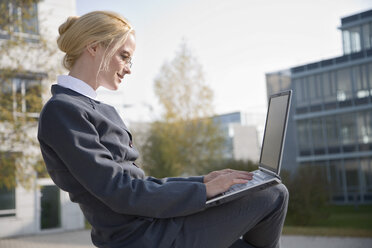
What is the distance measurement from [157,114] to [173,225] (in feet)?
79.8

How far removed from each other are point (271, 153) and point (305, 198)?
50.8 ft

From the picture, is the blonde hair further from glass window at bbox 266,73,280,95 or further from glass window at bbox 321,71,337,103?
glass window at bbox 266,73,280,95

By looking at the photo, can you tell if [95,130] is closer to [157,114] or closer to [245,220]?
[245,220]

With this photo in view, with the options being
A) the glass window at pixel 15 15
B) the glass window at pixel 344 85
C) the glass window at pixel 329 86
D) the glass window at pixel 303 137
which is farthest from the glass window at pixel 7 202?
the glass window at pixel 344 85

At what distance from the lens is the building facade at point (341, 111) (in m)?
30.1

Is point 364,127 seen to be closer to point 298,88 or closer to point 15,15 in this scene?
point 298,88

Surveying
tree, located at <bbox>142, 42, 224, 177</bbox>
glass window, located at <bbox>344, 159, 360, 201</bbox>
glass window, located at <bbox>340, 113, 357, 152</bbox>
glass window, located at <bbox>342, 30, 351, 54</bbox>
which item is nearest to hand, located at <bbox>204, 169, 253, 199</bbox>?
tree, located at <bbox>142, 42, 224, 177</bbox>

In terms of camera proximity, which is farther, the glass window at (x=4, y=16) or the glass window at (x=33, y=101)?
the glass window at (x=4, y=16)

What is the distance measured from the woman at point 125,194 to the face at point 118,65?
117mm

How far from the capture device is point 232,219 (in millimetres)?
1866

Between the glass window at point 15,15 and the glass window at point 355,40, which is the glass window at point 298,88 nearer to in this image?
the glass window at point 355,40

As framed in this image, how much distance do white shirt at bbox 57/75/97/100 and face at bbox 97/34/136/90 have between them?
2.9 inches

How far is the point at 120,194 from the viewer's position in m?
1.80

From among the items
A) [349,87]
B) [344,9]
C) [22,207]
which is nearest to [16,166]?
[22,207]
